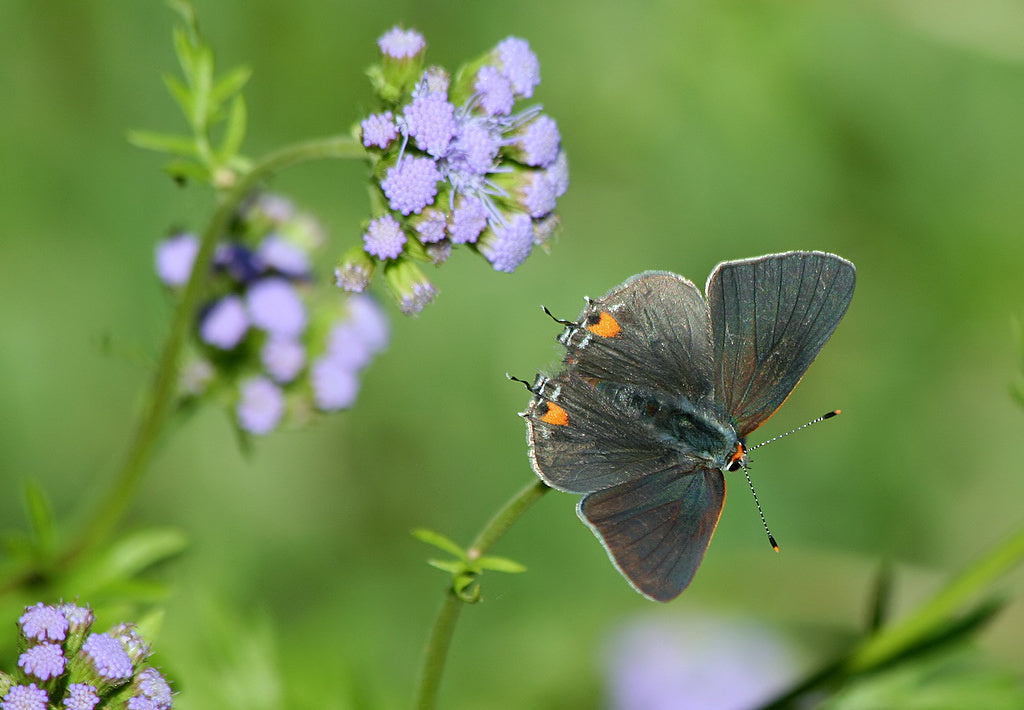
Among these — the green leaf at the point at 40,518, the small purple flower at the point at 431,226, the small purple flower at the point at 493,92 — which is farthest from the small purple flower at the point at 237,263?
the small purple flower at the point at 493,92

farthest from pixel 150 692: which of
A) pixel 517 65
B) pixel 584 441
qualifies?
pixel 517 65

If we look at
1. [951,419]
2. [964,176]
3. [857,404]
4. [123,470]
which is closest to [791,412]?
[857,404]

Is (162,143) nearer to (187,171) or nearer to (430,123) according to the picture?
(187,171)

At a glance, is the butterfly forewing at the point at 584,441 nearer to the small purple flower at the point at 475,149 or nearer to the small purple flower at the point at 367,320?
the small purple flower at the point at 475,149

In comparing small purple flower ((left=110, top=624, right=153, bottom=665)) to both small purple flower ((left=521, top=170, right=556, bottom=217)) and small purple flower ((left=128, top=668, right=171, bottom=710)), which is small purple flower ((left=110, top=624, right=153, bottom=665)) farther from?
small purple flower ((left=521, top=170, right=556, bottom=217))

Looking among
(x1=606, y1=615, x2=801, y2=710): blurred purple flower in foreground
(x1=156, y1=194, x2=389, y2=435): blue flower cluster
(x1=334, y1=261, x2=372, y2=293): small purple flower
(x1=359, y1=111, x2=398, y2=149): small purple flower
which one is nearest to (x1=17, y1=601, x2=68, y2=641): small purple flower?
(x1=334, y1=261, x2=372, y2=293): small purple flower

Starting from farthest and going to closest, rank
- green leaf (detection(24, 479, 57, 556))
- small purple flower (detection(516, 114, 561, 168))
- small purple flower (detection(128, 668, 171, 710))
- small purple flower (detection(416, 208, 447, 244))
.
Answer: green leaf (detection(24, 479, 57, 556))
small purple flower (detection(516, 114, 561, 168))
small purple flower (detection(416, 208, 447, 244))
small purple flower (detection(128, 668, 171, 710))

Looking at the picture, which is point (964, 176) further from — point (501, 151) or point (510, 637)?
point (501, 151)
